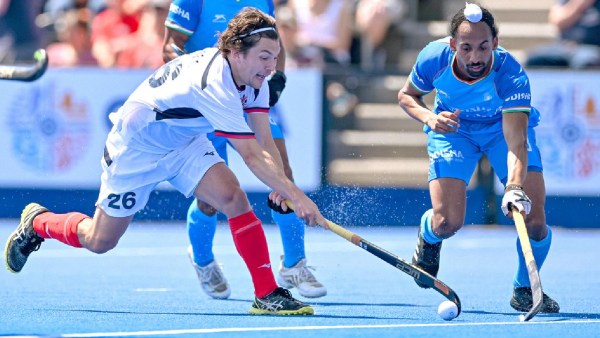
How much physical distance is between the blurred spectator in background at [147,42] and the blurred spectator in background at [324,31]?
1.40 metres

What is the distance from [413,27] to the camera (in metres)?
14.5

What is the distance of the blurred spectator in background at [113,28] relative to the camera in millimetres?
13508

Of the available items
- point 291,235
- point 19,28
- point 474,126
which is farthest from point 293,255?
point 19,28

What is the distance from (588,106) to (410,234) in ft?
6.55

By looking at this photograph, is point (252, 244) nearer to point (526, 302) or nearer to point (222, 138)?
point (222, 138)

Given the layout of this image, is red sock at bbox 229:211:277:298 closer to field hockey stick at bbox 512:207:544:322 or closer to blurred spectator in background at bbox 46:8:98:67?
field hockey stick at bbox 512:207:544:322

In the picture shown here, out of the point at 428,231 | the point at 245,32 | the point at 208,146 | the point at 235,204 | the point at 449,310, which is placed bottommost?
the point at 449,310

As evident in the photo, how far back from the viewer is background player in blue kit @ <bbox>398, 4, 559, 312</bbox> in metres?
6.86

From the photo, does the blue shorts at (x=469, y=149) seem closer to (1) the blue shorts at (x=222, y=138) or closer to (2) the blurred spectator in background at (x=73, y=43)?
(1) the blue shorts at (x=222, y=138)

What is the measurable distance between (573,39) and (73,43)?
5173 millimetres

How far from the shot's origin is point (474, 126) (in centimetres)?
742

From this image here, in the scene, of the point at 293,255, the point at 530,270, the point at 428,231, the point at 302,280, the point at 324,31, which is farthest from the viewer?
the point at 324,31

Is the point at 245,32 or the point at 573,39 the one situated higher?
the point at 245,32

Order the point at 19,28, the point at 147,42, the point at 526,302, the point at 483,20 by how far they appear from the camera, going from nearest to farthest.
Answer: the point at 483,20, the point at 526,302, the point at 147,42, the point at 19,28
